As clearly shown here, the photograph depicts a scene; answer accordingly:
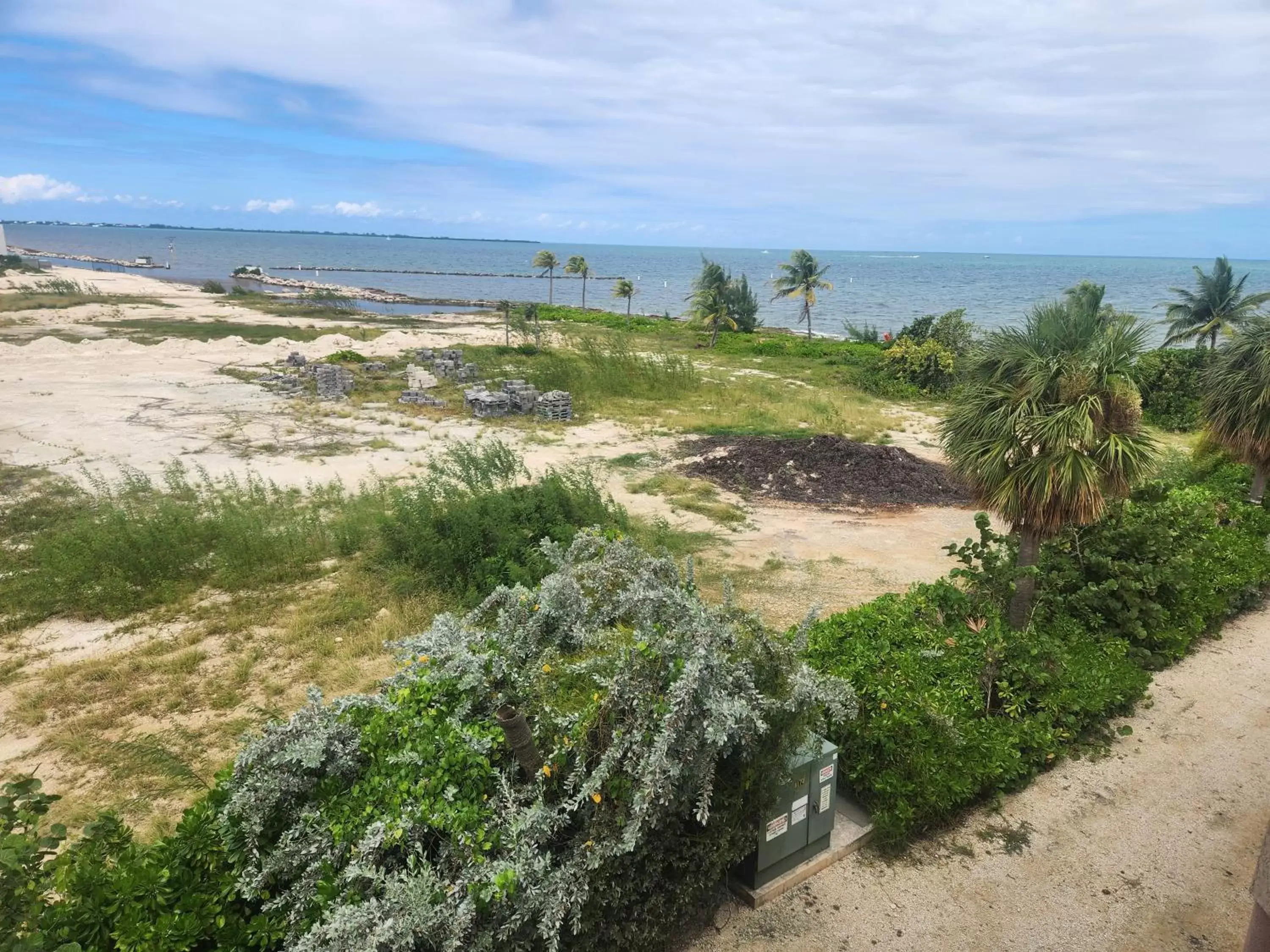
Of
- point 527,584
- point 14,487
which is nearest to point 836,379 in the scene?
point 527,584

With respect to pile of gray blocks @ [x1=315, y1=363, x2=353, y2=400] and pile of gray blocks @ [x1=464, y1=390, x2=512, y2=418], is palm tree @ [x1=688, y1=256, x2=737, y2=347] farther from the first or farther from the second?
pile of gray blocks @ [x1=315, y1=363, x2=353, y2=400]

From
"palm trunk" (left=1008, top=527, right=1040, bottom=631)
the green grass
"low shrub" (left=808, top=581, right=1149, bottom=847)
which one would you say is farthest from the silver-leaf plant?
the green grass

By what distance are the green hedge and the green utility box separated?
2.25 feet

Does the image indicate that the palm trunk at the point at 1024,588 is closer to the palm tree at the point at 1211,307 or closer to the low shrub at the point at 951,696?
the low shrub at the point at 951,696

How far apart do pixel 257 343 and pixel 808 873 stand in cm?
3734

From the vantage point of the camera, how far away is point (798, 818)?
214 inches

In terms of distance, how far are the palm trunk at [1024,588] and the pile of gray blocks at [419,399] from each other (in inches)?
756

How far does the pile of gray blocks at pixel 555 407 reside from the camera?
22.8 m

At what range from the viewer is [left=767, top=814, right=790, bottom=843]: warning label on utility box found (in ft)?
17.2

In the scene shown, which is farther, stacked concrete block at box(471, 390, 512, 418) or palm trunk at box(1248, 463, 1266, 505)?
stacked concrete block at box(471, 390, 512, 418)

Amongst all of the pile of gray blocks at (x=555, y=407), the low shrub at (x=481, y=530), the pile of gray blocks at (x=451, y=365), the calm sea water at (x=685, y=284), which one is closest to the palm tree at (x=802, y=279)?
the calm sea water at (x=685, y=284)

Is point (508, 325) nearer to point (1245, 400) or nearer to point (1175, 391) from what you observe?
point (1175, 391)

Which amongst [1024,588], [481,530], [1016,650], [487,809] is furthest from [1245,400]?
[487,809]

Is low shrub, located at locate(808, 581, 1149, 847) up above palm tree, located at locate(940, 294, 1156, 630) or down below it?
below
